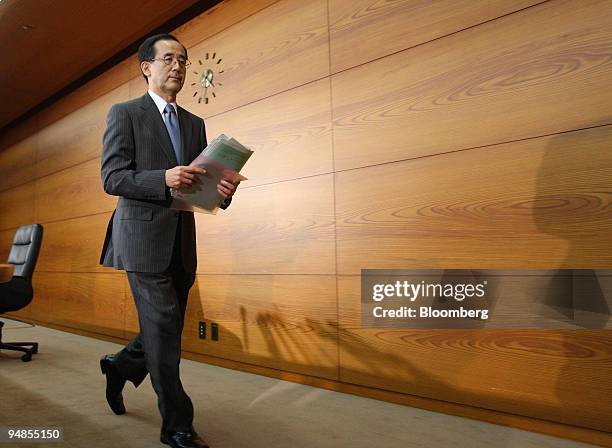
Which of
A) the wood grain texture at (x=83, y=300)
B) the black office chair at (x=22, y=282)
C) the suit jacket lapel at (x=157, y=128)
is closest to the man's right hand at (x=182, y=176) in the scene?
the suit jacket lapel at (x=157, y=128)

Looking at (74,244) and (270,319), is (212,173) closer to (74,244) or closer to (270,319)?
(270,319)

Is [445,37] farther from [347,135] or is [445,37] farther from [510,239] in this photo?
[510,239]

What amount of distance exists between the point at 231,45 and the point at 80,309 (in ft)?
9.48

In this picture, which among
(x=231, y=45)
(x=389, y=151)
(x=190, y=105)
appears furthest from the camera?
(x=190, y=105)

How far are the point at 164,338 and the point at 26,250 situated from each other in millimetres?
2514

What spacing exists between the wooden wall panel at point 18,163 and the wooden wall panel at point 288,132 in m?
3.78

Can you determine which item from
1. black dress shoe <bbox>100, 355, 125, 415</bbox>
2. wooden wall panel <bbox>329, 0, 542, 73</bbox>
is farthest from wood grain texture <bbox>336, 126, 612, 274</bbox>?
black dress shoe <bbox>100, 355, 125, 415</bbox>

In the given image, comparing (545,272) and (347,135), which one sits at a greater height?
(347,135)

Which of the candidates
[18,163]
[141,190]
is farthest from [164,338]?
[18,163]

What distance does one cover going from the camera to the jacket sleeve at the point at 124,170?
1.58 meters

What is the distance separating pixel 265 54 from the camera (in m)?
2.96

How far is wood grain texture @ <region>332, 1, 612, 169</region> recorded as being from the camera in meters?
1.77

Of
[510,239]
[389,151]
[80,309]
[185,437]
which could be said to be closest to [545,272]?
[510,239]

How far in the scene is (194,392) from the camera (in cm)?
246
